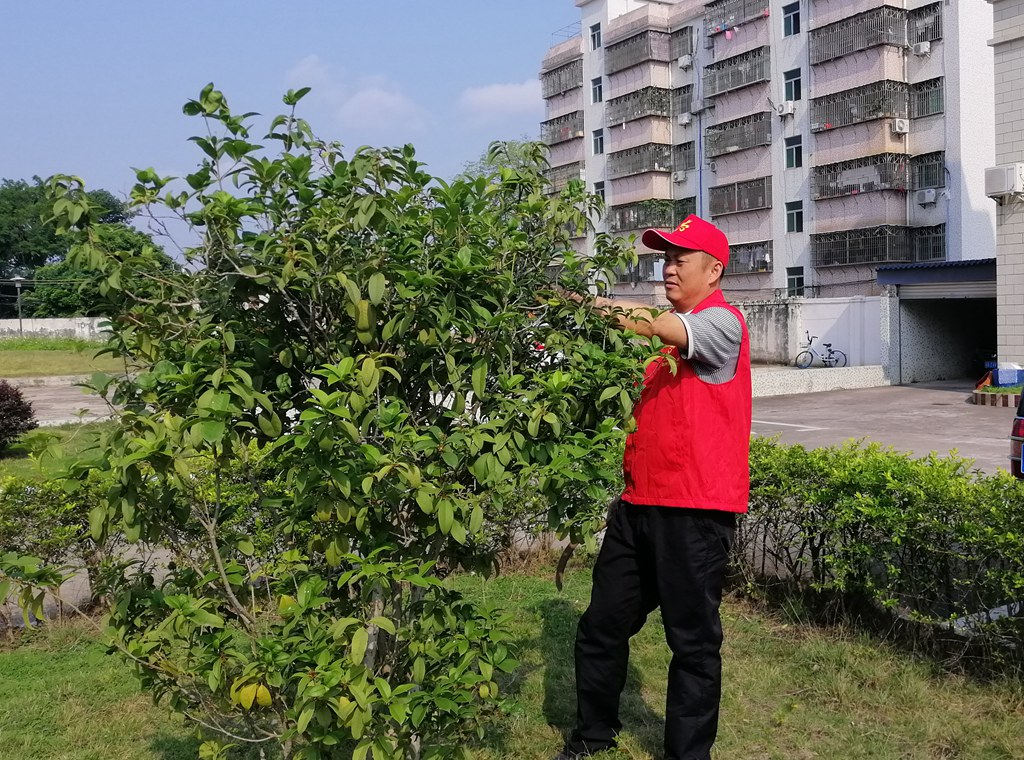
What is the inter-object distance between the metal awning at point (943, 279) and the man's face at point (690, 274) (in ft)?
61.9

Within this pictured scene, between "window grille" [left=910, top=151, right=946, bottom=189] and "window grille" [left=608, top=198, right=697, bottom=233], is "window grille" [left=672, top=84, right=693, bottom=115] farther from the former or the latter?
"window grille" [left=910, top=151, right=946, bottom=189]

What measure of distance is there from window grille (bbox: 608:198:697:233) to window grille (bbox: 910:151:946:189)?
1000cm

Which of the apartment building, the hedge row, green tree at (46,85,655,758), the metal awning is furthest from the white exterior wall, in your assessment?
green tree at (46,85,655,758)

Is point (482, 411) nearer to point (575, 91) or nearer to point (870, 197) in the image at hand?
point (870, 197)

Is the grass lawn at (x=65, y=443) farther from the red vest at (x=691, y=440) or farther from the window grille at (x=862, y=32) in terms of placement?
the window grille at (x=862, y=32)

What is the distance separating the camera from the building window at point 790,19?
103ft

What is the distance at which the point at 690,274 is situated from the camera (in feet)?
10.3

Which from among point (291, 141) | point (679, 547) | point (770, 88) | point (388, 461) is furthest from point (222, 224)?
point (770, 88)

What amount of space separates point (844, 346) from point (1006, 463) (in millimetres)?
14716

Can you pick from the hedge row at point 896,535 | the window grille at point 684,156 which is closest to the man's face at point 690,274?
the hedge row at point 896,535

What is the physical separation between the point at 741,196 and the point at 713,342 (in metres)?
32.7

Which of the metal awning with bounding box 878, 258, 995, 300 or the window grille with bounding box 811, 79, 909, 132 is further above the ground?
the window grille with bounding box 811, 79, 909, 132

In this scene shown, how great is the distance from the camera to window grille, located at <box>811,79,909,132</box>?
2822 centimetres

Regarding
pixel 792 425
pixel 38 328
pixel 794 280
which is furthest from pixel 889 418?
pixel 38 328
